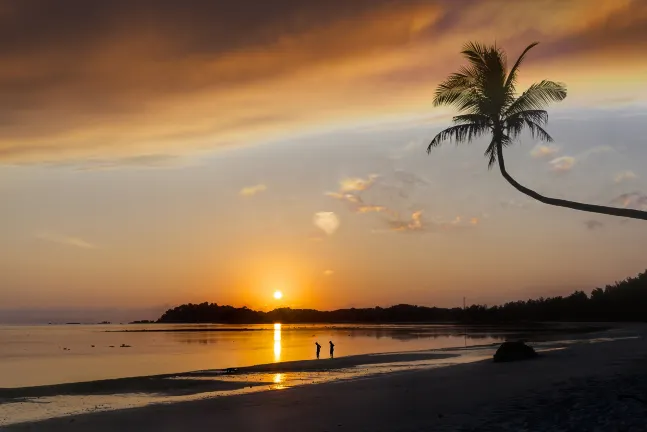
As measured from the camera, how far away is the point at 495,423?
12031 millimetres

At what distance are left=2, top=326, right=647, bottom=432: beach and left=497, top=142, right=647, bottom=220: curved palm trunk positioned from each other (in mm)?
4005

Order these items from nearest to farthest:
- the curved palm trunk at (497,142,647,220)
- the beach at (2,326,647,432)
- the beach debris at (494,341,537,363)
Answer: the beach at (2,326,647,432) < the curved palm trunk at (497,142,647,220) < the beach debris at (494,341,537,363)

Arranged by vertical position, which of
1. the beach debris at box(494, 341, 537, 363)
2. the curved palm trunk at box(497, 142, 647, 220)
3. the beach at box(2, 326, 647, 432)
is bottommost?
the beach at box(2, 326, 647, 432)

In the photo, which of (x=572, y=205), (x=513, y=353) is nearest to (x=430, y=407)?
(x=572, y=205)

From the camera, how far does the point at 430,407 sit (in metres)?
15.8

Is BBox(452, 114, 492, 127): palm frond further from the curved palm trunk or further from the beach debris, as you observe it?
the beach debris

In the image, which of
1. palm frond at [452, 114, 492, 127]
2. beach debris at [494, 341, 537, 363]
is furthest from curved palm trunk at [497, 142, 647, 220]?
beach debris at [494, 341, 537, 363]

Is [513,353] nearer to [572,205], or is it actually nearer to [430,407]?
[572,205]

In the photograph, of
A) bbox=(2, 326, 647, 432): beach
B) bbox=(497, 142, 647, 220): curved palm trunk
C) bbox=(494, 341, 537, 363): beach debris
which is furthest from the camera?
bbox=(494, 341, 537, 363): beach debris

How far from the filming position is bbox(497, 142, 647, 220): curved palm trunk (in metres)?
15.8

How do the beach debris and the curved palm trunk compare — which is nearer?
the curved palm trunk

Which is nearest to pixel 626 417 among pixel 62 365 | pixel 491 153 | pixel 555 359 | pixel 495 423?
pixel 495 423

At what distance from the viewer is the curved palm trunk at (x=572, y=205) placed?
1583cm

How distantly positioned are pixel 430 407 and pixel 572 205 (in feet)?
22.5
